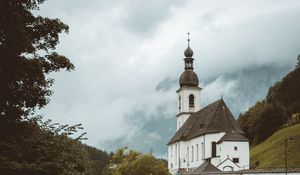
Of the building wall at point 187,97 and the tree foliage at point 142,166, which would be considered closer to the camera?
the tree foliage at point 142,166

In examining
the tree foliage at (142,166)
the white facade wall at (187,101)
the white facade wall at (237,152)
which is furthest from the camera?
the white facade wall at (187,101)

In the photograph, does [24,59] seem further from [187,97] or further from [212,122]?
[187,97]

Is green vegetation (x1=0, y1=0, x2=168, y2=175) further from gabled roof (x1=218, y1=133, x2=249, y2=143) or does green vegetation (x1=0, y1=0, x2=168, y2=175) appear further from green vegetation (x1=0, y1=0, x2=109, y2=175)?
gabled roof (x1=218, y1=133, x2=249, y2=143)

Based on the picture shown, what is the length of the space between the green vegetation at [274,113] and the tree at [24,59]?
72248 millimetres

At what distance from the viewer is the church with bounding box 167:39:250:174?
62.6m

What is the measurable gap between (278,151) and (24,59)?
188ft

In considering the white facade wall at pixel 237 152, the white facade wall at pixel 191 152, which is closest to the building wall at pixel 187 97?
the white facade wall at pixel 191 152

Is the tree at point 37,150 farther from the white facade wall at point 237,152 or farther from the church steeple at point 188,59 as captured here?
the church steeple at point 188,59

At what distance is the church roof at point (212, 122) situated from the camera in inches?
2653

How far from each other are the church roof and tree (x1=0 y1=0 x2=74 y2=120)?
52.7 meters

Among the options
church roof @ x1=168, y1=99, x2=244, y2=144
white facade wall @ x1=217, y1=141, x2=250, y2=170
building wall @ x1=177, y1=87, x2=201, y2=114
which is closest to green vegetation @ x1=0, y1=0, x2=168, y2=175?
white facade wall @ x1=217, y1=141, x2=250, y2=170

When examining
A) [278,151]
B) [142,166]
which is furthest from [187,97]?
[142,166]

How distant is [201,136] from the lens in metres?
69.9

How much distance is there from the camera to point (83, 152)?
15.0 m
